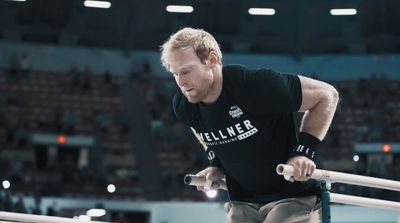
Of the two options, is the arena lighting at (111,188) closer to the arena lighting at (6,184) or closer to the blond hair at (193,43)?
the arena lighting at (6,184)

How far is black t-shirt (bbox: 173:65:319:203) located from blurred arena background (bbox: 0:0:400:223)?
12.9 m

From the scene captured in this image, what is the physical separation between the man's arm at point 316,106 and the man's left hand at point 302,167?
0.68 ft

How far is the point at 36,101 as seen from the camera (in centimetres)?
2298

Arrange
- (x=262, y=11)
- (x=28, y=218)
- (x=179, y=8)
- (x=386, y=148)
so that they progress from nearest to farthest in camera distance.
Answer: (x=28, y=218) → (x=386, y=148) → (x=179, y=8) → (x=262, y=11)

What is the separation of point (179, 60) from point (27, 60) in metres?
21.7

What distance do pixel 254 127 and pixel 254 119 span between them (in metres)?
0.04

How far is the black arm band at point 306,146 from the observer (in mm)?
3596

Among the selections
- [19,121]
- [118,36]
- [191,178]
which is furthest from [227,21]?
[191,178]

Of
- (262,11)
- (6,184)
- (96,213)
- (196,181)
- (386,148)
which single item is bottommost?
(6,184)

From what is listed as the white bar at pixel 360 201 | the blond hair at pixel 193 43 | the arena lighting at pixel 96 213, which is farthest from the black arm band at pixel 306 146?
the arena lighting at pixel 96 213

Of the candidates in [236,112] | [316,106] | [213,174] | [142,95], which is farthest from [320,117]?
[142,95]

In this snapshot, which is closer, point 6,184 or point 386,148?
point 6,184

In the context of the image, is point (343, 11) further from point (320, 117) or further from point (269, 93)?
point (269, 93)

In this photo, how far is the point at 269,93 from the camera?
3594 millimetres
